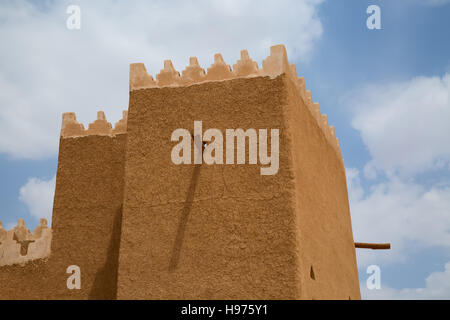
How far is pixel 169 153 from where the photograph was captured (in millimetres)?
6688

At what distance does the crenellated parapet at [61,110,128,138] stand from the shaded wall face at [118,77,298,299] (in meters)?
1.71

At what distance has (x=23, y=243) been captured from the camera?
853 centimetres

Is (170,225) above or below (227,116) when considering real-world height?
below

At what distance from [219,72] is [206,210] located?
200cm

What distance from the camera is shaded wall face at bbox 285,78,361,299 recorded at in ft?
20.6

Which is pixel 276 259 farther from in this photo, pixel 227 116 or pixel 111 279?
pixel 111 279

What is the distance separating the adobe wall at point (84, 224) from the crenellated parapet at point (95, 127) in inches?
0.7

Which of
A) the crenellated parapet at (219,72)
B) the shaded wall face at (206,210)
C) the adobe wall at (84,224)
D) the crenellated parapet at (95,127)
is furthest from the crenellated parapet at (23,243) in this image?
the crenellated parapet at (219,72)

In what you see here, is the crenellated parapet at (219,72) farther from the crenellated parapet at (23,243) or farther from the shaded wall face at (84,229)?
the crenellated parapet at (23,243)

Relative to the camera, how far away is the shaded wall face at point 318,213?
627 centimetres

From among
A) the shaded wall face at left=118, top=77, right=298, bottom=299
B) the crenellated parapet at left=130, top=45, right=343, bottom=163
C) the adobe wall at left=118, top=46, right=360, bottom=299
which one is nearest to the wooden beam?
the adobe wall at left=118, top=46, right=360, bottom=299
